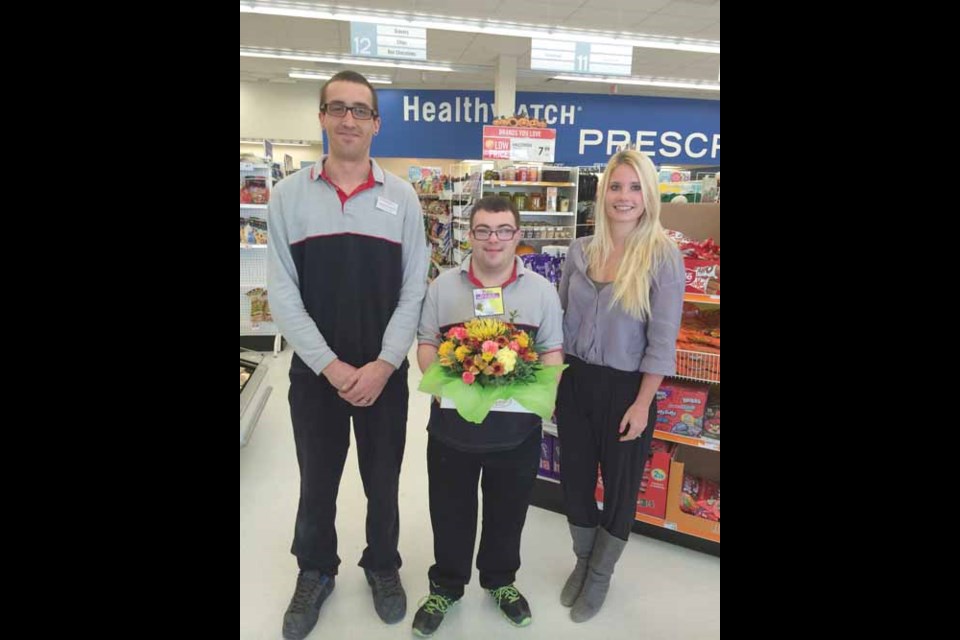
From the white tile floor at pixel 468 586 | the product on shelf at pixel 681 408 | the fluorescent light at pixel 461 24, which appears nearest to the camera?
the white tile floor at pixel 468 586

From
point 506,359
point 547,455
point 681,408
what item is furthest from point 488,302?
point 547,455

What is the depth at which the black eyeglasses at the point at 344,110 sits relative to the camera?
69.2 inches

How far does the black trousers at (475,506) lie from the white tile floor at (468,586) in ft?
0.77

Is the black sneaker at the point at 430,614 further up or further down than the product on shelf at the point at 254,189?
further down

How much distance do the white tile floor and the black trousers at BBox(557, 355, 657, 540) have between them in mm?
422

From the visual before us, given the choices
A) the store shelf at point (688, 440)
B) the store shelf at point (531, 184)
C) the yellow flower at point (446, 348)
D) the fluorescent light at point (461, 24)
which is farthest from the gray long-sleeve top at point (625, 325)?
the fluorescent light at point (461, 24)

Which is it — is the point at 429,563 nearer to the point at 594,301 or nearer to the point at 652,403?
the point at 652,403

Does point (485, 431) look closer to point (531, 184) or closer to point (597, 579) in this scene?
point (597, 579)

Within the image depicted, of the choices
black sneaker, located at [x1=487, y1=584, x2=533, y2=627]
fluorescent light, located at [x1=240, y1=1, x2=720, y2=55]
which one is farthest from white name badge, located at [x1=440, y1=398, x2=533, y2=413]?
fluorescent light, located at [x1=240, y1=1, x2=720, y2=55]

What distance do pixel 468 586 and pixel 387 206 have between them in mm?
1654

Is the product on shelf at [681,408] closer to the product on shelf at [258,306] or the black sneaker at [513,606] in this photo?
the black sneaker at [513,606]

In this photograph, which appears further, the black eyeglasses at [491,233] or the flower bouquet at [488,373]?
the black eyeglasses at [491,233]
